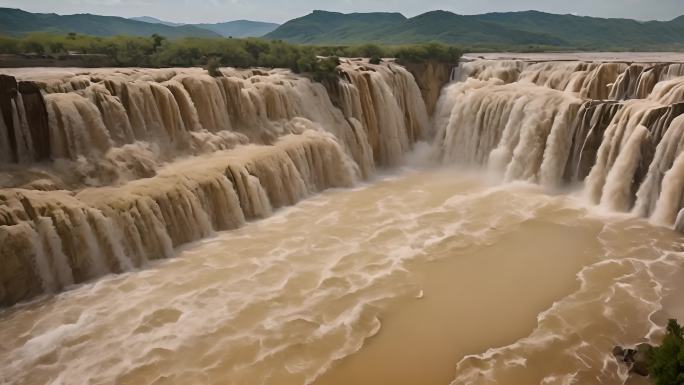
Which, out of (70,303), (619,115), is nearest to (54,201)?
(70,303)

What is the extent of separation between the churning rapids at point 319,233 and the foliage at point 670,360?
100 cm

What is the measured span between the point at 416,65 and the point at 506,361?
21.0 m

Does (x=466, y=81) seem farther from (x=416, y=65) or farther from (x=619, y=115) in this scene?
(x=619, y=115)

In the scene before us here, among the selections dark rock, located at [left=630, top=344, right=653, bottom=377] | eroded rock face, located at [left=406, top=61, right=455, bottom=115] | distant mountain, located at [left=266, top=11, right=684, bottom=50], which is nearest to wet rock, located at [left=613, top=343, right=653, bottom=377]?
dark rock, located at [left=630, top=344, right=653, bottom=377]

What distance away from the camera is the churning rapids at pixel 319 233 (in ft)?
31.0

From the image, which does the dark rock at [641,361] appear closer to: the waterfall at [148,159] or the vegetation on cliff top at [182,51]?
the waterfall at [148,159]

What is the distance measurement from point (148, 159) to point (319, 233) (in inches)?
226

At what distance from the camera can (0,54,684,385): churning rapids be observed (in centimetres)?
945

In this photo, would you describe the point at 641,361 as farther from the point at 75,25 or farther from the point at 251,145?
the point at 75,25

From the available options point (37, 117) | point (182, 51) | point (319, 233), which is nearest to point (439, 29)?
point (182, 51)

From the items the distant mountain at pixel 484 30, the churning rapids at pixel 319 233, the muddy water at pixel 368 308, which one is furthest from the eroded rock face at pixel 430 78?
the distant mountain at pixel 484 30

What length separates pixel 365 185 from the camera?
818 inches

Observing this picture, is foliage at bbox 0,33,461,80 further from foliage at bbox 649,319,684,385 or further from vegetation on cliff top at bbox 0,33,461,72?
foliage at bbox 649,319,684,385

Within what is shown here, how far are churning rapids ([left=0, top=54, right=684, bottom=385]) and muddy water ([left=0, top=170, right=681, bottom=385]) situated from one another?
Result: 0.05 metres
